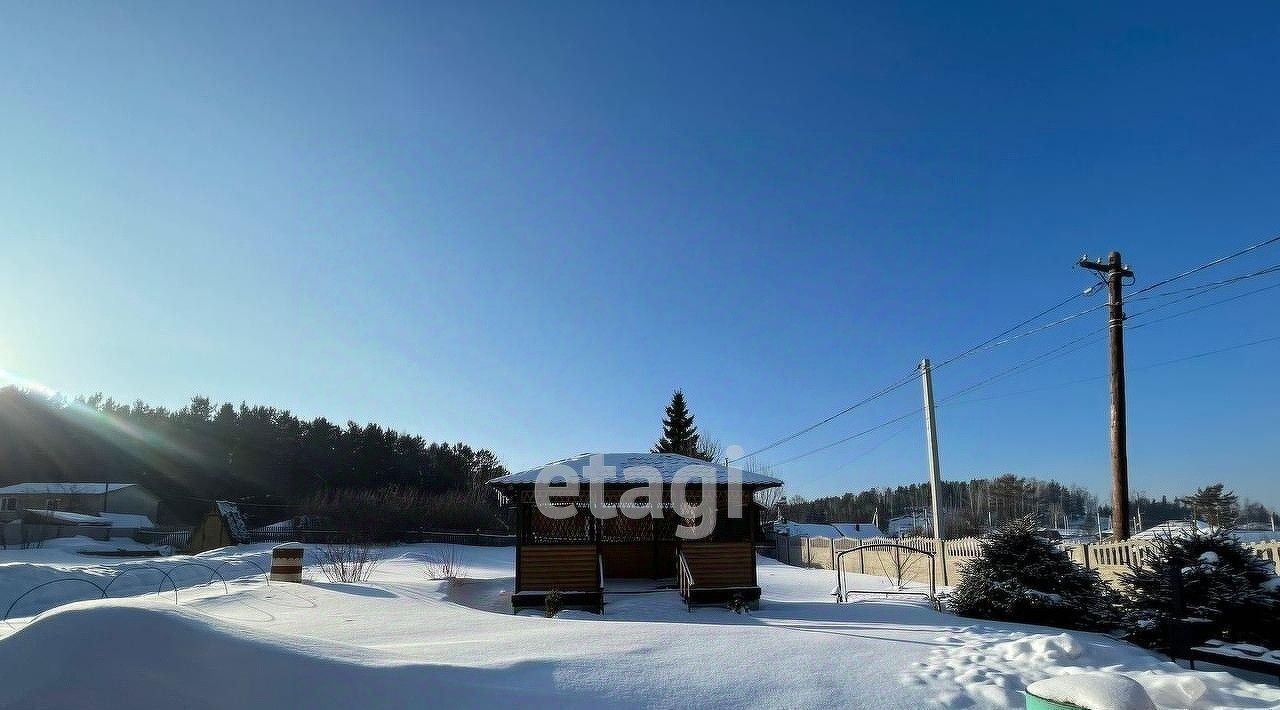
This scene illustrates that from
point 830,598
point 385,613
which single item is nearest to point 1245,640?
point 830,598

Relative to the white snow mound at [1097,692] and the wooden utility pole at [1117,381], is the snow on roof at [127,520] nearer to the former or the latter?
the wooden utility pole at [1117,381]

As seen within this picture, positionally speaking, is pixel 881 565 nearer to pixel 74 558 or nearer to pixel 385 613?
pixel 385 613

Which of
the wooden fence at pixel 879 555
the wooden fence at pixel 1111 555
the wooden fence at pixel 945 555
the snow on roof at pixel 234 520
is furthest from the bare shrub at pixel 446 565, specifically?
the wooden fence at pixel 1111 555

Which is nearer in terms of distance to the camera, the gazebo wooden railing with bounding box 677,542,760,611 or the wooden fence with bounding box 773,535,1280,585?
the wooden fence with bounding box 773,535,1280,585

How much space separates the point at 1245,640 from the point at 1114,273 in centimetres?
706

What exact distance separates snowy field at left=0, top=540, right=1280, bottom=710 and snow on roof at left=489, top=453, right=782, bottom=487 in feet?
17.3

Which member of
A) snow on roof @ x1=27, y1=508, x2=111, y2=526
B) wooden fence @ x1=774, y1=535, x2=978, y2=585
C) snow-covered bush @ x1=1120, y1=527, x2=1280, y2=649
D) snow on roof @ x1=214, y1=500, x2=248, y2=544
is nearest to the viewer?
snow-covered bush @ x1=1120, y1=527, x2=1280, y2=649

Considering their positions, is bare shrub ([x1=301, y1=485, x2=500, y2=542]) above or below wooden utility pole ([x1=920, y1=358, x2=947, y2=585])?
below

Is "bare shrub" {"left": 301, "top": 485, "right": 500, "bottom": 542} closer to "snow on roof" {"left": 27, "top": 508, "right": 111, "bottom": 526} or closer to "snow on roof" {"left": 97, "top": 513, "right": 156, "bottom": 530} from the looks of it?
"snow on roof" {"left": 97, "top": 513, "right": 156, "bottom": 530}

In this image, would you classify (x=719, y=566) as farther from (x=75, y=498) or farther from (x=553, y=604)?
(x=75, y=498)

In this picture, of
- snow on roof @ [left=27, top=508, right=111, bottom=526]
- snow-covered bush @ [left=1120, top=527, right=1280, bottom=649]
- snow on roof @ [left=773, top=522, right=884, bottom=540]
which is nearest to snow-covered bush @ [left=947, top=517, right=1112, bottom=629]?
snow-covered bush @ [left=1120, top=527, right=1280, bottom=649]

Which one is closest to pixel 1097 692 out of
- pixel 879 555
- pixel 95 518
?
pixel 879 555

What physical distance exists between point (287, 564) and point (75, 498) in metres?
38.6

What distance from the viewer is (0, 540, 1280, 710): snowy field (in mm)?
4715
